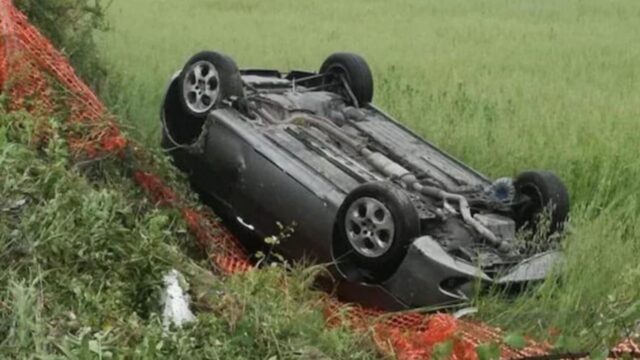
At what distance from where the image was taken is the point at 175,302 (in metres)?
4.54

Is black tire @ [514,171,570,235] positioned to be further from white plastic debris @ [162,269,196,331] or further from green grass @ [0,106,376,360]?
white plastic debris @ [162,269,196,331]

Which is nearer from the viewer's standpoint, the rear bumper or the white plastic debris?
the white plastic debris

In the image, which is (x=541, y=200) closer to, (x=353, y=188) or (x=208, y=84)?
(x=353, y=188)

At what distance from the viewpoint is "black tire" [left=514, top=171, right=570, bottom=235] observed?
260 inches

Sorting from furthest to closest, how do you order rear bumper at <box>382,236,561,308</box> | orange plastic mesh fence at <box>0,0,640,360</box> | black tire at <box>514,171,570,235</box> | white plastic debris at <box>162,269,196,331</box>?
1. black tire at <box>514,171,570,235</box>
2. rear bumper at <box>382,236,561,308</box>
3. orange plastic mesh fence at <box>0,0,640,360</box>
4. white plastic debris at <box>162,269,196,331</box>

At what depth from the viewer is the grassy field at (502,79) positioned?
589 centimetres

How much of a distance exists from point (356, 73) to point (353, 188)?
1.63m

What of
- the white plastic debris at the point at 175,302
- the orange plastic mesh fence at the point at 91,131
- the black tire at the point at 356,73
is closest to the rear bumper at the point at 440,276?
the orange plastic mesh fence at the point at 91,131

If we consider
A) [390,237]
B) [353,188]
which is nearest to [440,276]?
[390,237]

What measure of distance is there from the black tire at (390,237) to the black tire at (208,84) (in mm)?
1321

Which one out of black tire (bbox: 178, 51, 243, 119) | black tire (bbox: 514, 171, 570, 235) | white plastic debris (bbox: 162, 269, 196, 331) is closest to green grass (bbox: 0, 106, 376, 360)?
white plastic debris (bbox: 162, 269, 196, 331)

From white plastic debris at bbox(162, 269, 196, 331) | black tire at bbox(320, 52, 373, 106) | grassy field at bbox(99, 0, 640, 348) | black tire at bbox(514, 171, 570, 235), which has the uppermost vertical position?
black tire at bbox(320, 52, 373, 106)

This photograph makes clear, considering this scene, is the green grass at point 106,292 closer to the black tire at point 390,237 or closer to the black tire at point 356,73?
the black tire at point 390,237

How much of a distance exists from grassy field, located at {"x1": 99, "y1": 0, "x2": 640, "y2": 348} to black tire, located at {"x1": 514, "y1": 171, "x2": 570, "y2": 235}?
12 centimetres
